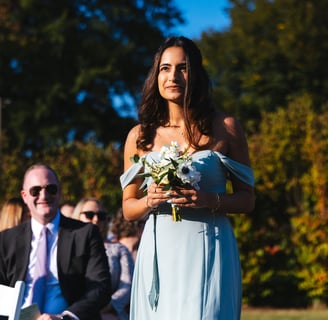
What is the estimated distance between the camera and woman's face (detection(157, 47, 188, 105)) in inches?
173

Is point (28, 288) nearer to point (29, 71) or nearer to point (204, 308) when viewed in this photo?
point (204, 308)

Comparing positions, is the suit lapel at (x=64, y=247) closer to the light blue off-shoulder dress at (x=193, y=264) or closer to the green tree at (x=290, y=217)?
the light blue off-shoulder dress at (x=193, y=264)

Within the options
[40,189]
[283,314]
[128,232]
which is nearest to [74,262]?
[40,189]

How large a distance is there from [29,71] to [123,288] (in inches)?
1140

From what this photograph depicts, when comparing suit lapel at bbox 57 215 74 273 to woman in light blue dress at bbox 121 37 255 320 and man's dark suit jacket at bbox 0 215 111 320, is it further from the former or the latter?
woman in light blue dress at bbox 121 37 255 320

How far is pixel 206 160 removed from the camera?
426 centimetres

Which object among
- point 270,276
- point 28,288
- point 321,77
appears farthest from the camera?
point 321,77

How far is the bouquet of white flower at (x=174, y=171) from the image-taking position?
159 inches

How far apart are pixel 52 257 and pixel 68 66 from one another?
30.3m

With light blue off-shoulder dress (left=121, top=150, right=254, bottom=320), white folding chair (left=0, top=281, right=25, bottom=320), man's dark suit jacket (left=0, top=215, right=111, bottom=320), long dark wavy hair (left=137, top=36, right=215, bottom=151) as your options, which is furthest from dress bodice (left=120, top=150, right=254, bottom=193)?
man's dark suit jacket (left=0, top=215, right=111, bottom=320)

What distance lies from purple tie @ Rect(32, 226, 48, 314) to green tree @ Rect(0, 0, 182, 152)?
2818 centimetres

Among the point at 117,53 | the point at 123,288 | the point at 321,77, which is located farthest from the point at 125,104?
the point at 123,288

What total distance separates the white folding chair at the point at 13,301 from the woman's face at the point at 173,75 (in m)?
1.27

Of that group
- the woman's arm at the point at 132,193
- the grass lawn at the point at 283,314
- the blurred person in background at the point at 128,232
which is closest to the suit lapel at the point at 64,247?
the woman's arm at the point at 132,193
